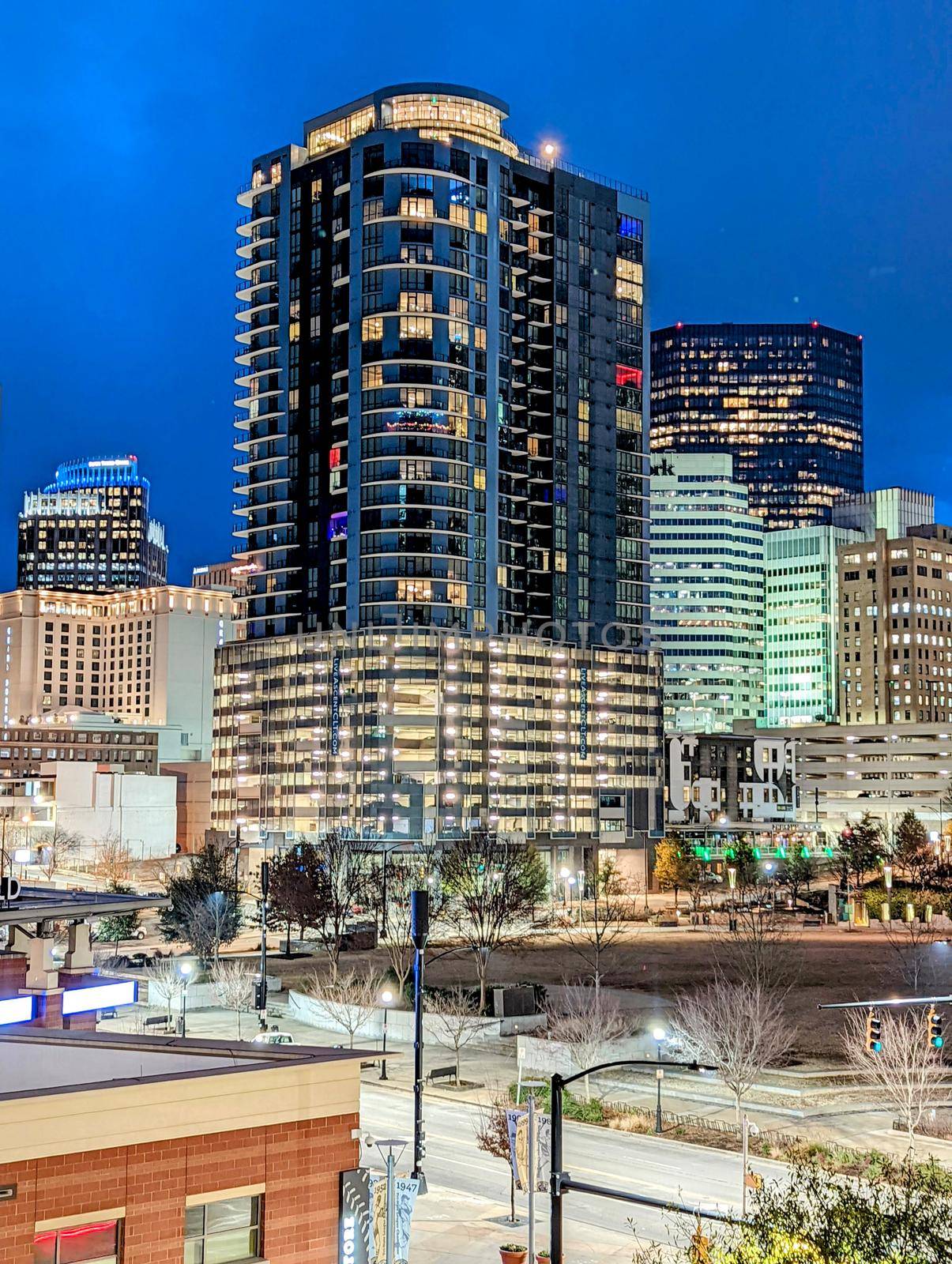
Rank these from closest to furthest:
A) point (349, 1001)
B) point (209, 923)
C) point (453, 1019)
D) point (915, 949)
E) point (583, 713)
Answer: point (349, 1001) → point (453, 1019) → point (915, 949) → point (209, 923) → point (583, 713)

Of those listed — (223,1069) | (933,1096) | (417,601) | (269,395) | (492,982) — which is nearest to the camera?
(223,1069)

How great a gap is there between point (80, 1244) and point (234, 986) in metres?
58.5

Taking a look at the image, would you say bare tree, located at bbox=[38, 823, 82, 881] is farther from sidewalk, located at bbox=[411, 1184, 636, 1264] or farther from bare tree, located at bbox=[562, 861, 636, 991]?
sidewalk, located at bbox=[411, 1184, 636, 1264]

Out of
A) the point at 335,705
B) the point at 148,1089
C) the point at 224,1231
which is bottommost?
the point at 224,1231

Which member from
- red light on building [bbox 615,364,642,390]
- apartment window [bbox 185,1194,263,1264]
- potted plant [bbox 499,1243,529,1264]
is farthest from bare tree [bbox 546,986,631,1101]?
red light on building [bbox 615,364,642,390]

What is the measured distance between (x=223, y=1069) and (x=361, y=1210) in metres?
3.35

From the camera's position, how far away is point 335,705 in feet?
543

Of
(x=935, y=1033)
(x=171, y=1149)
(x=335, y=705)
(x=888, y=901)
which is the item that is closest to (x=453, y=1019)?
(x=935, y=1033)

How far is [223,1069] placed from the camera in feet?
69.7

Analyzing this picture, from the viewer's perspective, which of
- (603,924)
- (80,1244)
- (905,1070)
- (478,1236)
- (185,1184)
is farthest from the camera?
(603,924)

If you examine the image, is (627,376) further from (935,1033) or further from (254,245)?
(935,1033)

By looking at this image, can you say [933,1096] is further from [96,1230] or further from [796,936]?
[796,936]

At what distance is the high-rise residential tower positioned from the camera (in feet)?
536

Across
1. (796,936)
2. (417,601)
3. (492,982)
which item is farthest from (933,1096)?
(417,601)
